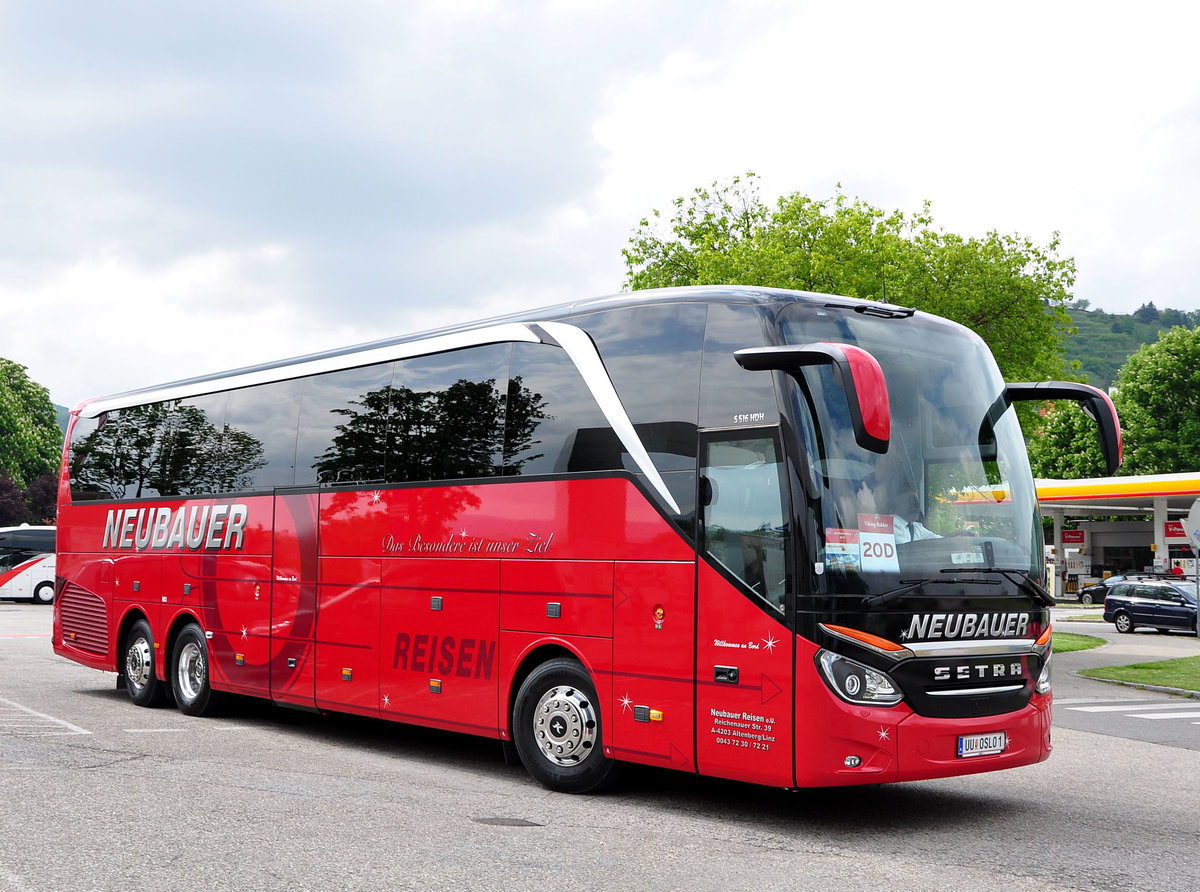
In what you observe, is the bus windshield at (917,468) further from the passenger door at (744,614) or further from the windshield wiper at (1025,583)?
the passenger door at (744,614)

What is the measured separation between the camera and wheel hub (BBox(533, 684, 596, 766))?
29.4 ft

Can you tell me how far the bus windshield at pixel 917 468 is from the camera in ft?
25.3

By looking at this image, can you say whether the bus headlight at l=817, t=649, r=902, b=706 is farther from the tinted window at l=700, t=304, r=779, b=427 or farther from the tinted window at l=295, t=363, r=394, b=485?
the tinted window at l=295, t=363, r=394, b=485

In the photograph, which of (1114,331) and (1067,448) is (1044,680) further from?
(1114,331)

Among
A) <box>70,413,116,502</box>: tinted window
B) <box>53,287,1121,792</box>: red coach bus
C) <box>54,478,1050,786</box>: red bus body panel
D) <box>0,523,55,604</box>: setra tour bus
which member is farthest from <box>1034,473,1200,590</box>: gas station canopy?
<box>0,523,55,604</box>: setra tour bus

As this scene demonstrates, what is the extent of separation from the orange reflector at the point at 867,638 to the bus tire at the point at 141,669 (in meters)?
9.88

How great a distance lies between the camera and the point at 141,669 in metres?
15.0

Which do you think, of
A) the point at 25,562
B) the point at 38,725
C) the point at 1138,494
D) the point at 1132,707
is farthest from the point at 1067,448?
the point at 38,725

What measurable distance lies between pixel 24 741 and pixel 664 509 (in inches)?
261

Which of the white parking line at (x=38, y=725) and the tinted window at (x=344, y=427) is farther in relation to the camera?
the white parking line at (x=38, y=725)

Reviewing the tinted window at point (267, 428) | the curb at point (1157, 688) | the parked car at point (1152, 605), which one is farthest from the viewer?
the parked car at point (1152, 605)

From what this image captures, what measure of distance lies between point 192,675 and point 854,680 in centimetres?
924

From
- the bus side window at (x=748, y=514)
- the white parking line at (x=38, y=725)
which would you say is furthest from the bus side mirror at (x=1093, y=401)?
the white parking line at (x=38, y=725)

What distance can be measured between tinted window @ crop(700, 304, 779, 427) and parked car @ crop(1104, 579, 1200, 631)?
29.3 metres
